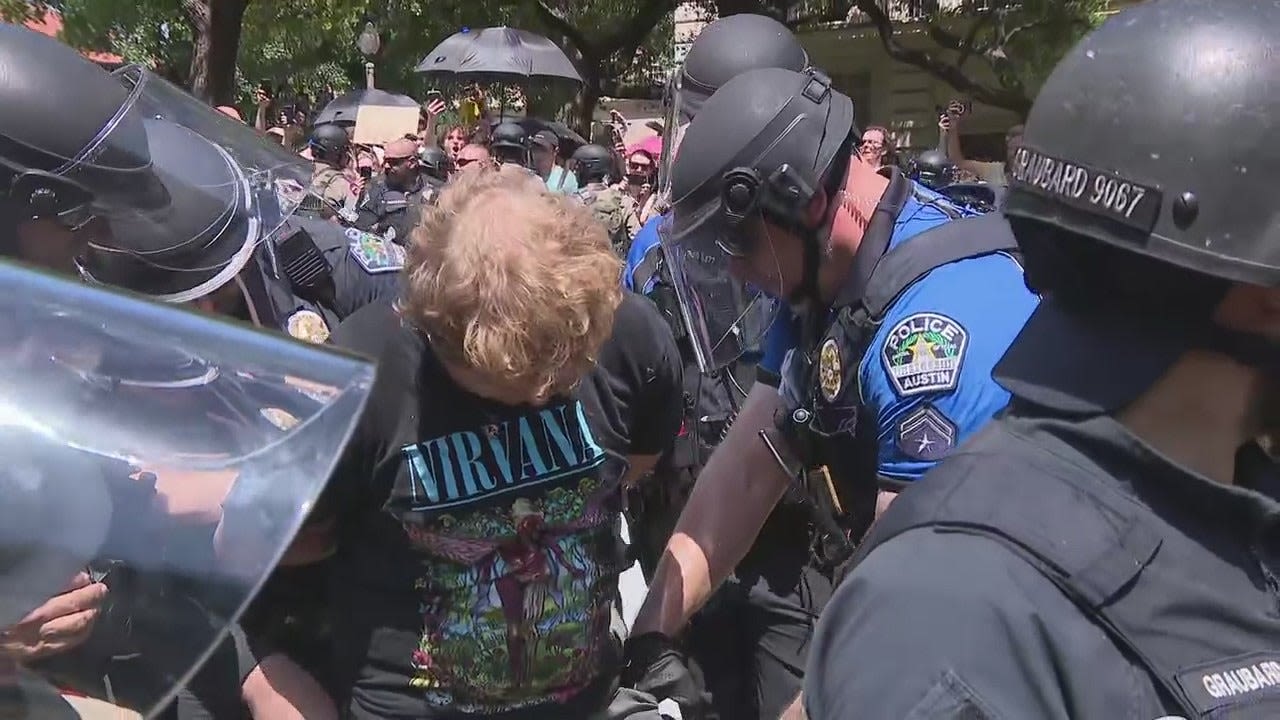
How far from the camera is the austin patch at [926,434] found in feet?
6.76

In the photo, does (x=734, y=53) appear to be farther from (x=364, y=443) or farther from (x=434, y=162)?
(x=434, y=162)

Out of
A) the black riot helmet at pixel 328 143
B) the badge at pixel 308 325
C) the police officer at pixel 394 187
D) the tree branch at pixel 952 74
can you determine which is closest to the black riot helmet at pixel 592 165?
the police officer at pixel 394 187

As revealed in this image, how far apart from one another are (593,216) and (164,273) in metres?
1.01

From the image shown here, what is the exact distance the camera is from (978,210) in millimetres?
2709

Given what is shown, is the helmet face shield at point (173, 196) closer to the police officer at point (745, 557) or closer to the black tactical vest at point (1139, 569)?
the police officer at point (745, 557)

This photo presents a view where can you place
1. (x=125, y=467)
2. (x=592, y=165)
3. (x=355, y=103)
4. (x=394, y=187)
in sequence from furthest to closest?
(x=355, y=103)
(x=592, y=165)
(x=394, y=187)
(x=125, y=467)

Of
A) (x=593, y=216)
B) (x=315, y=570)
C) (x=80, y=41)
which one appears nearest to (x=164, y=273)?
(x=315, y=570)

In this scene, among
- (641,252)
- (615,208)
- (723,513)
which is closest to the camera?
(723,513)

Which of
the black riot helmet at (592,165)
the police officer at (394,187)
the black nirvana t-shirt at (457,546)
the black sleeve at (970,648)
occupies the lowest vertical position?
the black riot helmet at (592,165)

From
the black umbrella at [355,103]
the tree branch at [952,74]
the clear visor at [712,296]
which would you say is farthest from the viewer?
the tree branch at [952,74]

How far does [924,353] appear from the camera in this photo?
2.10m

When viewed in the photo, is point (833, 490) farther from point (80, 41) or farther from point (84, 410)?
point (80, 41)

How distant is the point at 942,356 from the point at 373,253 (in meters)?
2.00

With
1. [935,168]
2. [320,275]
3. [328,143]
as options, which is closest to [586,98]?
[328,143]
